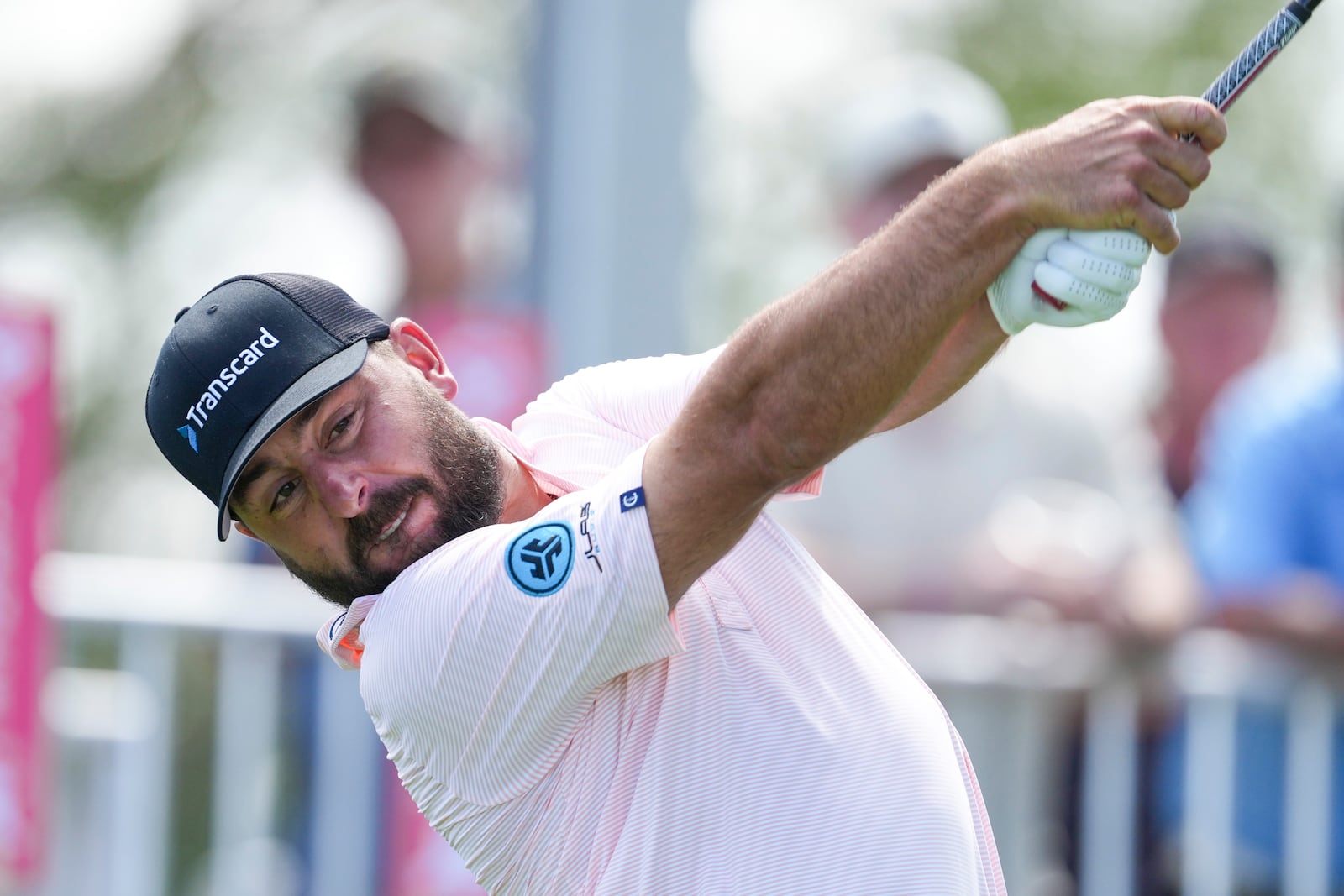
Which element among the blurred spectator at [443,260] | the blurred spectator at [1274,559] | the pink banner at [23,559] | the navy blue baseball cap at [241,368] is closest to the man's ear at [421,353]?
the navy blue baseball cap at [241,368]

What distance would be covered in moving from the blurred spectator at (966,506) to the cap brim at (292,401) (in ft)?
8.82

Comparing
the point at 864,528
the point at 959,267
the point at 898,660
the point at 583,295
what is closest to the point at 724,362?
the point at 959,267

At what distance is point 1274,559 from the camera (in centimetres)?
573

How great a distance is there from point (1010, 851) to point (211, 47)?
12.7 m

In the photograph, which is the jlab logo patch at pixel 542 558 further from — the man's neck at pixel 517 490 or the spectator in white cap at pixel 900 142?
the spectator in white cap at pixel 900 142

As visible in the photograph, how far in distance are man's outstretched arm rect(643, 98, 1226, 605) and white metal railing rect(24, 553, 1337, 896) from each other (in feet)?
9.74

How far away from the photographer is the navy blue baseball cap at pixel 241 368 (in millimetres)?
3193

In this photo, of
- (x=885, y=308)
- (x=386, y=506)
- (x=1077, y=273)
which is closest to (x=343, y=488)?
(x=386, y=506)

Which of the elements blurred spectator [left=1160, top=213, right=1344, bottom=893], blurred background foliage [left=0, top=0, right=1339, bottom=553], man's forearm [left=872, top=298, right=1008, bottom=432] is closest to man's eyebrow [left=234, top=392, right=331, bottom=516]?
man's forearm [left=872, top=298, right=1008, bottom=432]

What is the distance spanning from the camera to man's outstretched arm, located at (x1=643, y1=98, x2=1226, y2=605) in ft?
8.45

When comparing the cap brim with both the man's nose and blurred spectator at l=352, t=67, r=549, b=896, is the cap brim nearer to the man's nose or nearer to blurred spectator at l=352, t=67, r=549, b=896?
the man's nose

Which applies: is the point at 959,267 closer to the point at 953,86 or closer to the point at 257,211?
the point at 953,86

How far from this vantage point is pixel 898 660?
3.24 meters

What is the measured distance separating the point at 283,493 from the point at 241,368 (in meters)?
0.24
